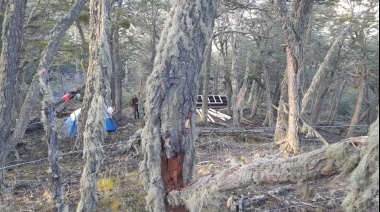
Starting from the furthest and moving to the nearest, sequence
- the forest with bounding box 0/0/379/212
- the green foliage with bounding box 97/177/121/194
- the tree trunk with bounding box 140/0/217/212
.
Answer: the green foliage with bounding box 97/177/121/194 < the tree trunk with bounding box 140/0/217/212 < the forest with bounding box 0/0/379/212

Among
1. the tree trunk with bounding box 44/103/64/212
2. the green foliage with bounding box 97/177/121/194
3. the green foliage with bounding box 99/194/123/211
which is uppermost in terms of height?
the tree trunk with bounding box 44/103/64/212

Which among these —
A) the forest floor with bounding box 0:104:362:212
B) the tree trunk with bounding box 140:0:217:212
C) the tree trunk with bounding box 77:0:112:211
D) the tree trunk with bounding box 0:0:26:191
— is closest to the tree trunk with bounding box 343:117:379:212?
the tree trunk with bounding box 140:0:217:212

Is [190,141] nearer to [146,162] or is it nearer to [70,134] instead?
[146,162]

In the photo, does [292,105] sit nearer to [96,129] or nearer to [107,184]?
[107,184]

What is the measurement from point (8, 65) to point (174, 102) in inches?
132

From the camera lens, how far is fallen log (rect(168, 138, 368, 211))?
155cm

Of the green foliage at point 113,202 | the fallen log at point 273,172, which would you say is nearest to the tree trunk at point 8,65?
the green foliage at point 113,202

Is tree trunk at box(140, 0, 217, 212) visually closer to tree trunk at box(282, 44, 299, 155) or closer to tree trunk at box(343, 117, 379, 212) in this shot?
tree trunk at box(343, 117, 379, 212)

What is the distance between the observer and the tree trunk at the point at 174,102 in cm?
264

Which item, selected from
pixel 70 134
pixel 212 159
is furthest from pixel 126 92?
pixel 212 159

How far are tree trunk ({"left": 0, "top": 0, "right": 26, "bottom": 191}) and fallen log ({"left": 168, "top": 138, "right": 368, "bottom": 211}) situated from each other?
322cm

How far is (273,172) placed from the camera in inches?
76.8

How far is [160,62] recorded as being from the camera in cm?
266

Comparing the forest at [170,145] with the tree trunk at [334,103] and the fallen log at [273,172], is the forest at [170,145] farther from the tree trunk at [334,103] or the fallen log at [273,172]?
the tree trunk at [334,103]
